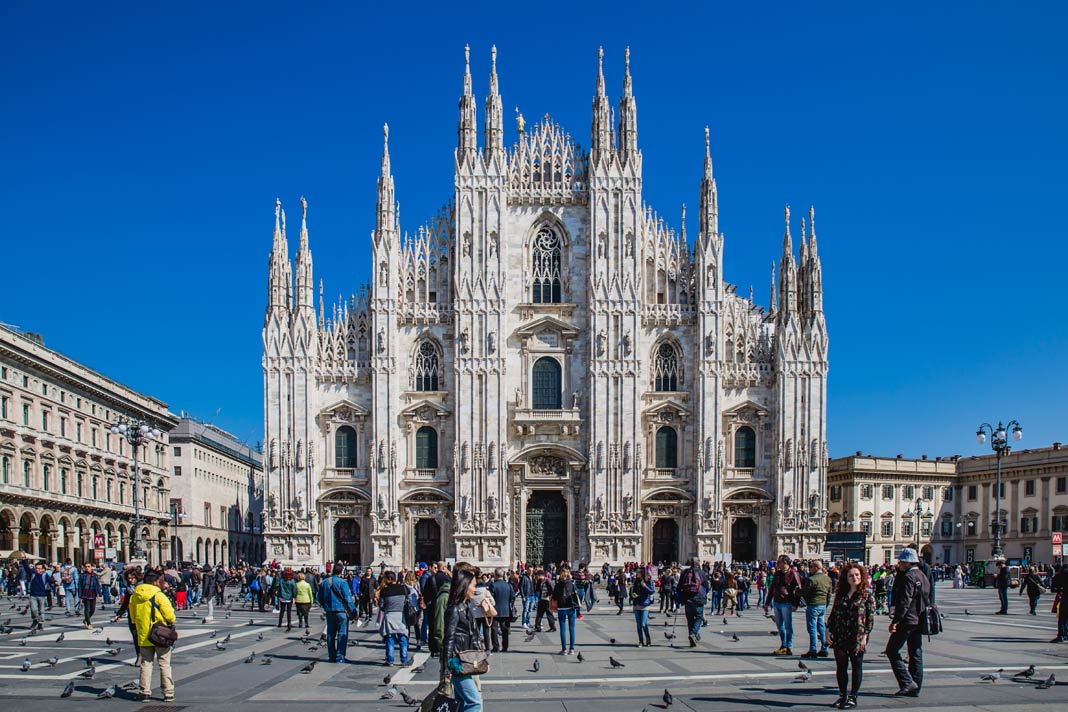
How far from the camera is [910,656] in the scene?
46.4 feet

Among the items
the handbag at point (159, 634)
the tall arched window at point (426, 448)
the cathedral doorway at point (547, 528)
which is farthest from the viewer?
the cathedral doorway at point (547, 528)

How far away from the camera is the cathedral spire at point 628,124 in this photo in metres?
55.1

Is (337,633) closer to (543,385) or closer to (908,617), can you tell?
(908,617)

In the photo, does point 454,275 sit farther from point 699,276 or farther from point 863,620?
point 863,620

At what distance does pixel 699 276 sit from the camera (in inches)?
2135

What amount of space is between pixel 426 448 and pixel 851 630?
140ft

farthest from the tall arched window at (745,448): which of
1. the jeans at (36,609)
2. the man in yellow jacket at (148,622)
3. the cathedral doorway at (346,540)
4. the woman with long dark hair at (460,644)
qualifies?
the woman with long dark hair at (460,644)

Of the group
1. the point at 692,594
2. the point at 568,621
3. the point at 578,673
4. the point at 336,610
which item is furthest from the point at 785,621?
the point at 336,610

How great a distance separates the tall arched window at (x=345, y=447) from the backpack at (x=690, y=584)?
119 ft

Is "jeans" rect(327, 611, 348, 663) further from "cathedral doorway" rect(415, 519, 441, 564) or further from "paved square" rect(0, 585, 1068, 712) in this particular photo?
"cathedral doorway" rect(415, 519, 441, 564)

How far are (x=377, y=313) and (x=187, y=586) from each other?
21571mm

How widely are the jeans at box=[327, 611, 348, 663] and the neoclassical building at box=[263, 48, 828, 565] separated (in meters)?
34.3

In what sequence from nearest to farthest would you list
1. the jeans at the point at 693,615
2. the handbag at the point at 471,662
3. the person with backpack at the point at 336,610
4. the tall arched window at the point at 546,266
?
the handbag at the point at 471,662
the person with backpack at the point at 336,610
the jeans at the point at 693,615
the tall arched window at the point at 546,266

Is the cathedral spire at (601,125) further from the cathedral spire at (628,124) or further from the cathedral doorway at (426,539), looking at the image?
the cathedral doorway at (426,539)
